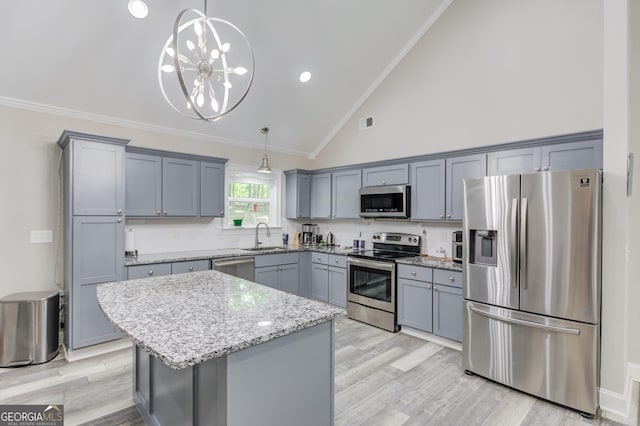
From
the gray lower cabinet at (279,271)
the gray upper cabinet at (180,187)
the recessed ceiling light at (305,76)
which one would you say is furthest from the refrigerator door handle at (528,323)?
the gray upper cabinet at (180,187)

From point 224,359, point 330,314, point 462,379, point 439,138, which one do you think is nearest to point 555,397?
point 462,379

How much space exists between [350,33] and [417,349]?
151 inches

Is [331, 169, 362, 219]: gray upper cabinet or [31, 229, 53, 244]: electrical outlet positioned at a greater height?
[331, 169, 362, 219]: gray upper cabinet

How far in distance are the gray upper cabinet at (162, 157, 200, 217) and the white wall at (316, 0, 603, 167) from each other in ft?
9.00

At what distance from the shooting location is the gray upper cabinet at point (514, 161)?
3.19 metres

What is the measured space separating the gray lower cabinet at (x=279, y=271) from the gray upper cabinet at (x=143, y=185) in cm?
152

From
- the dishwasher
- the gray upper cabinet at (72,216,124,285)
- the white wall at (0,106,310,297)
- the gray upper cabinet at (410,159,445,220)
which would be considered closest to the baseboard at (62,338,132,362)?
the gray upper cabinet at (72,216,124,285)

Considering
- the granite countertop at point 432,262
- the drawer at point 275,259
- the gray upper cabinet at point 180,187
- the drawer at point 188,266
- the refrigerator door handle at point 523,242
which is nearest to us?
the refrigerator door handle at point 523,242

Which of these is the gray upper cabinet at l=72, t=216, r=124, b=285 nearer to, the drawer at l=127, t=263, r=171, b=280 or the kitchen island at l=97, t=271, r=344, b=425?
the drawer at l=127, t=263, r=171, b=280

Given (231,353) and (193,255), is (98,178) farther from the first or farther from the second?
(231,353)

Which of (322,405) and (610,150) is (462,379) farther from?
(610,150)

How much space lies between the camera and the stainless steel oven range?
3.99 meters

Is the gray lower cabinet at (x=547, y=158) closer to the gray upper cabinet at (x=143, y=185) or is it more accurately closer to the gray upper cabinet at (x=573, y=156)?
the gray upper cabinet at (x=573, y=156)

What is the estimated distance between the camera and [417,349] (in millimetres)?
3506
